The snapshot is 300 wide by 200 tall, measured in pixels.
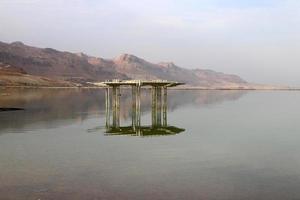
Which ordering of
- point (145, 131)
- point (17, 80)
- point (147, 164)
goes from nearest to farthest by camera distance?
point (147, 164) < point (145, 131) < point (17, 80)

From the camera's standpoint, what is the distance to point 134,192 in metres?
19.5

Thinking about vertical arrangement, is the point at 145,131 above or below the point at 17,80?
below

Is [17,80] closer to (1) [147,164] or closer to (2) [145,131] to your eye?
(2) [145,131]

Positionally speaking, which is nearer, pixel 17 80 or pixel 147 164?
pixel 147 164

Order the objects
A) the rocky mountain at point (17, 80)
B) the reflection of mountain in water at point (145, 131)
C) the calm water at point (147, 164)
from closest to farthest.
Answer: the calm water at point (147, 164) < the reflection of mountain in water at point (145, 131) < the rocky mountain at point (17, 80)

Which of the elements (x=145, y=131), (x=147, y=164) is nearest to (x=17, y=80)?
(x=145, y=131)

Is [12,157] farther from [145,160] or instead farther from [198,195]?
[198,195]

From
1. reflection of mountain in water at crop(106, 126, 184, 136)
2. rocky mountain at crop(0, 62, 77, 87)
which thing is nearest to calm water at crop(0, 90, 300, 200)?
reflection of mountain in water at crop(106, 126, 184, 136)

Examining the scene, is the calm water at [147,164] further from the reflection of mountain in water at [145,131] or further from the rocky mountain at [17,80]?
the rocky mountain at [17,80]

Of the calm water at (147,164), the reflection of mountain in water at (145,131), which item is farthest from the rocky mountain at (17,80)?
the calm water at (147,164)

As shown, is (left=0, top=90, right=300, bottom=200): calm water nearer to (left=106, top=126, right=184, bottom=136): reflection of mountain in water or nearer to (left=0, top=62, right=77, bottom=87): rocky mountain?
(left=106, top=126, right=184, bottom=136): reflection of mountain in water

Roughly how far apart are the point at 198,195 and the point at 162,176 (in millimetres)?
3840

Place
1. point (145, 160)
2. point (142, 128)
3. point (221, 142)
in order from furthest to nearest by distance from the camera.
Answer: point (142, 128), point (221, 142), point (145, 160)

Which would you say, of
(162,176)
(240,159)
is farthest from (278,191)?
(240,159)
